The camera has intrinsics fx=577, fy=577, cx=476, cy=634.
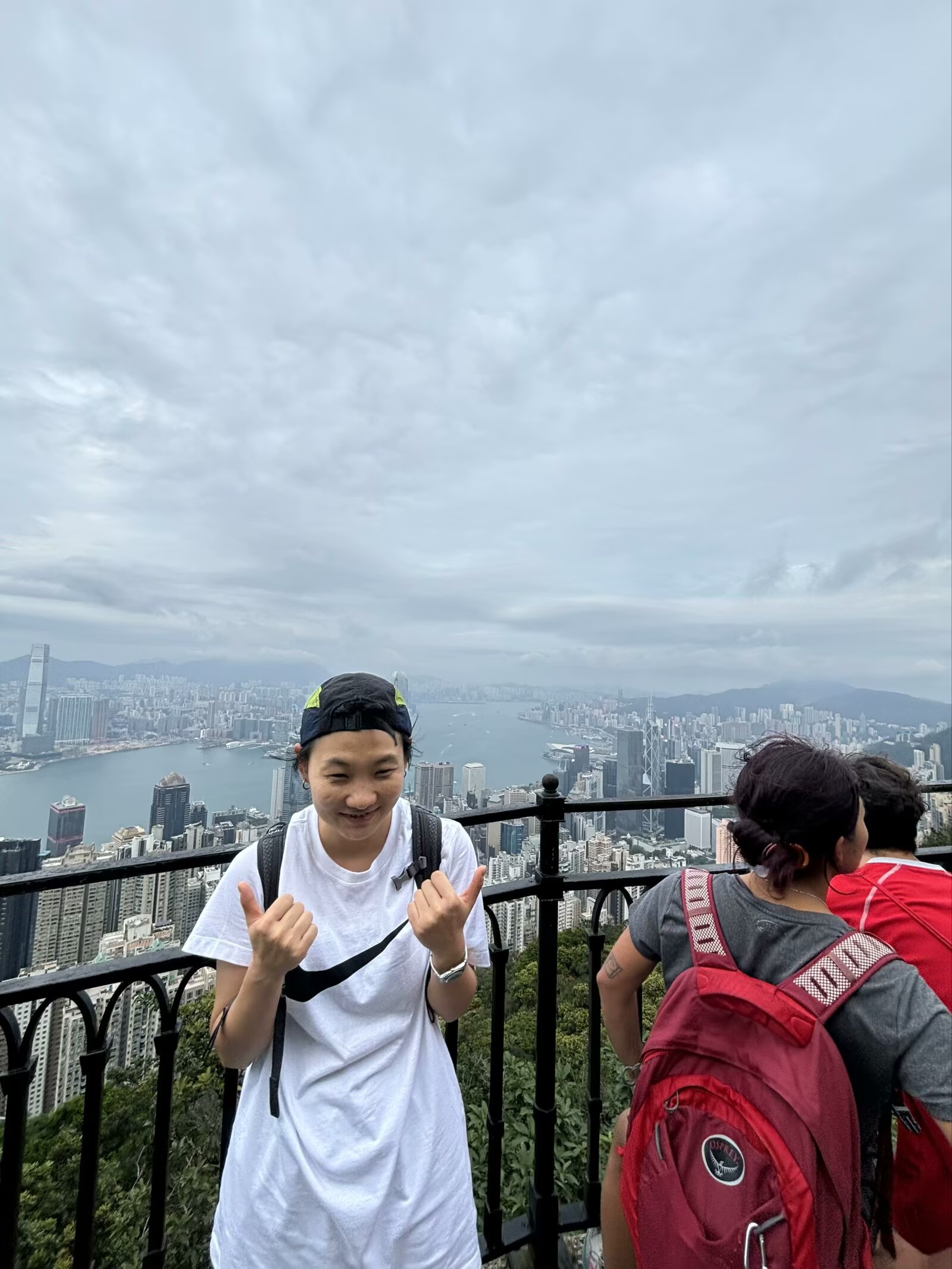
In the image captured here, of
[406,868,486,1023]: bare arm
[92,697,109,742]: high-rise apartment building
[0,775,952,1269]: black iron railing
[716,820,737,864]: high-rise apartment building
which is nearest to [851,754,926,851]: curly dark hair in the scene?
[0,775,952,1269]: black iron railing

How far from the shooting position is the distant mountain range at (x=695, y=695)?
26688mm

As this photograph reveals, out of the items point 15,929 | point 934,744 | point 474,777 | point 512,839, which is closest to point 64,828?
point 474,777

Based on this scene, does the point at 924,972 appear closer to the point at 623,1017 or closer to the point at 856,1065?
the point at 856,1065

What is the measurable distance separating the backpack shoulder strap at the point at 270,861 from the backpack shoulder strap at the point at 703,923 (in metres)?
1.12

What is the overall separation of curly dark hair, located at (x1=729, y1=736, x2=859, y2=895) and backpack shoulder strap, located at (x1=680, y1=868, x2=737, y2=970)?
15 centimetres

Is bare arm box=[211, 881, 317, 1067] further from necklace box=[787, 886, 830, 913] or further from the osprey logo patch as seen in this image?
necklace box=[787, 886, 830, 913]

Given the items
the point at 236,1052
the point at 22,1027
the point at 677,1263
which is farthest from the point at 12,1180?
the point at 677,1263

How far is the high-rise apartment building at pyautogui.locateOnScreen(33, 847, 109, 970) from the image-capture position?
248 cm

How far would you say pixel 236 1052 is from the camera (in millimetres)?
1400

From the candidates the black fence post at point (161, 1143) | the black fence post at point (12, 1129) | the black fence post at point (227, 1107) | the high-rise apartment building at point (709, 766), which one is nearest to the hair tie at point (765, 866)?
the black fence post at point (227, 1107)

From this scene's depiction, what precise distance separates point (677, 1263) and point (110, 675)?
1243 inches

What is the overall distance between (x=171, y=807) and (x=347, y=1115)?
830cm

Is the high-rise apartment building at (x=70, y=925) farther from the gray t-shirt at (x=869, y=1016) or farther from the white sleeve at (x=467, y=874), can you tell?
the gray t-shirt at (x=869, y=1016)

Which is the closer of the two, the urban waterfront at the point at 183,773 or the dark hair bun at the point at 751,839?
the dark hair bun at the point at 751,839
